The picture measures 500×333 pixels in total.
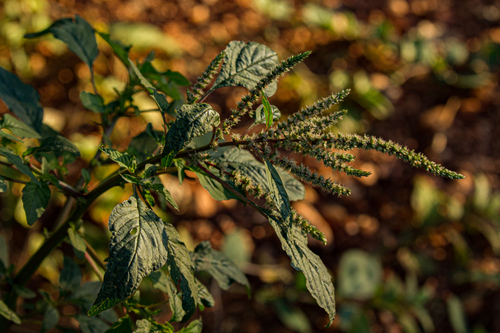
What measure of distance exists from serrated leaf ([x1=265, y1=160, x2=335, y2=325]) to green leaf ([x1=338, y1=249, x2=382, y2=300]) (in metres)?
1.99

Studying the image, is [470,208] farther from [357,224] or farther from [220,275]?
[220,275]

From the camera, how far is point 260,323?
2.67 metres

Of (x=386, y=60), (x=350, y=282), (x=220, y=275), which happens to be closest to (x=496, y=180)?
(x=386, y=60)

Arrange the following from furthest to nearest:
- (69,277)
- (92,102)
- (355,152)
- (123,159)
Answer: (355,152)
(69,277)
(92,102)
(123,159)

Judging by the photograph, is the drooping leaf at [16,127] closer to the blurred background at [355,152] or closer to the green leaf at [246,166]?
the green leaf at [246,166]

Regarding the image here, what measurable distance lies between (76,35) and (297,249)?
3.16ft

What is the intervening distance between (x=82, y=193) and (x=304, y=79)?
2.63m

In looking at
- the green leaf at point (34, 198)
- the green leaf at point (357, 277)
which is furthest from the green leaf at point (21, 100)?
the green leaf at point (357, 277)

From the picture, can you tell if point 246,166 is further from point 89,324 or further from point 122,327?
point 89,324

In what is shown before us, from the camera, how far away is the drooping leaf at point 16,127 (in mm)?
986

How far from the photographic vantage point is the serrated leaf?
818 millimetres

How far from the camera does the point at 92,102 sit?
1.12 meters

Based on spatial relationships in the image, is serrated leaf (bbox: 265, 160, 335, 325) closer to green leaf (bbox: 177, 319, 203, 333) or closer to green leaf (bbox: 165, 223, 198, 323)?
Result: green leaf (bbox: 165, 223, 198, 323)

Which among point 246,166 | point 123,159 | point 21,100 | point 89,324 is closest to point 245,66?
point 246,166
